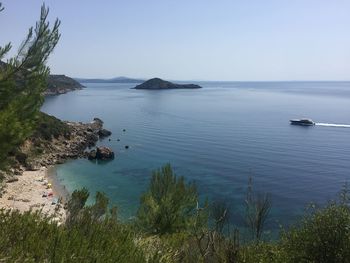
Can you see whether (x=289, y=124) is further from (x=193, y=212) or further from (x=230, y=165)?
(x=193, y=212)

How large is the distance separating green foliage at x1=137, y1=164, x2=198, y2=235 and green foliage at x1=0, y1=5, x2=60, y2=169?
15007 millimetres

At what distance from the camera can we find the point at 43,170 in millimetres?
59812

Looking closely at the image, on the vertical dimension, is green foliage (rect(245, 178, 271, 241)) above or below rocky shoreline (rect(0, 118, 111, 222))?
above

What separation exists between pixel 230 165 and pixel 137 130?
39.8 metres

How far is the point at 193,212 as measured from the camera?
3048 cm

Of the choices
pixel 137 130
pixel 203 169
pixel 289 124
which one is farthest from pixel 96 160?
pixel 289 124

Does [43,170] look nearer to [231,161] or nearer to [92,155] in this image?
[92,155]

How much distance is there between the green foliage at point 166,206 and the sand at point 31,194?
15065 millimetres

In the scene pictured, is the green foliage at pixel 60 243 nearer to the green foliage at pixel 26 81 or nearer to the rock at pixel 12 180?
the green foliage at pixel 26 81

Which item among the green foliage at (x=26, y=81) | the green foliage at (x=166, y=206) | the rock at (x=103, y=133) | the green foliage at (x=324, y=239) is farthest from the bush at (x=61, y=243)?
the rock at (x=103, y=133)

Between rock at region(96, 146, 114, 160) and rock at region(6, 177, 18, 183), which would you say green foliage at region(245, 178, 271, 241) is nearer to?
rock at region(6, 177, 18, 183)

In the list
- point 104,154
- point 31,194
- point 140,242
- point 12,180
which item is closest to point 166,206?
point 140,242

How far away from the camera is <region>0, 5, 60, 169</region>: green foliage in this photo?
1291 cm

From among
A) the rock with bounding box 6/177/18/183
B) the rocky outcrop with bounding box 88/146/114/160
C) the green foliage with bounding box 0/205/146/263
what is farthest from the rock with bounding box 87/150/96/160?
the green foliage with bounding box 0/205/146/263
